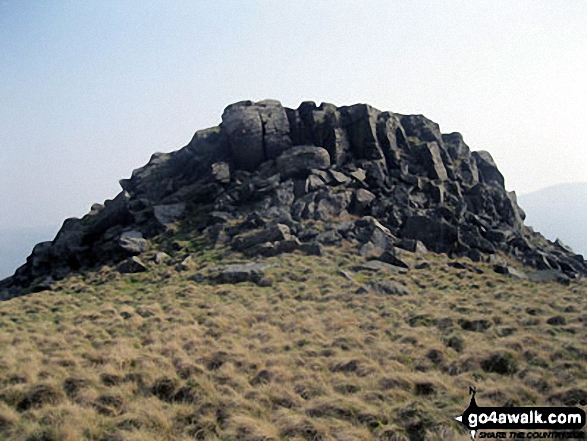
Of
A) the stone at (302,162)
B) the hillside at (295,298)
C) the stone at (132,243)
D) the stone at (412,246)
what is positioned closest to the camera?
the hillside at (295,298)

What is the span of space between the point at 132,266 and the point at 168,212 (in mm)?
13500

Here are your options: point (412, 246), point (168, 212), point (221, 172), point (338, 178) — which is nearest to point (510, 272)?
point (412, 246)

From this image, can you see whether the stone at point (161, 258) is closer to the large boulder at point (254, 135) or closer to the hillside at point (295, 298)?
the hillside at point (295, 298)

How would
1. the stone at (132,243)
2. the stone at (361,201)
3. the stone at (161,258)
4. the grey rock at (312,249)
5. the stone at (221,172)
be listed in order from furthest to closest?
the stone at (221,172) < the stone at (361,201) < the stone at (132,243) < the stone at (161,258) < the grey rock at (312,249)

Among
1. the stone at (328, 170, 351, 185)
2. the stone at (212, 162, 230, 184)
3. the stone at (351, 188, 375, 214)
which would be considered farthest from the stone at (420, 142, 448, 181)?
the stone at (212, 162, 230, 184)

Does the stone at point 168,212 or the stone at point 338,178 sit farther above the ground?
the stone at point 338,178

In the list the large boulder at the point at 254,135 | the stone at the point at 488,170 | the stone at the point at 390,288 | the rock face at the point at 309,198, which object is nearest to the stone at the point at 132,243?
the rock face at the point at 309,198

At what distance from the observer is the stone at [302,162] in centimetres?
5222

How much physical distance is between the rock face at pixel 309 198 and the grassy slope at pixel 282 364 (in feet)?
46.0

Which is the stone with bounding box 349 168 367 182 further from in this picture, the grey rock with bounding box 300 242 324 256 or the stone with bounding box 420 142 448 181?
the grey rock with bounding box 300 242 324 256

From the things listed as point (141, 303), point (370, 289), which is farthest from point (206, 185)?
point (370, 289)

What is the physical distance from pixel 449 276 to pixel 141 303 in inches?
960

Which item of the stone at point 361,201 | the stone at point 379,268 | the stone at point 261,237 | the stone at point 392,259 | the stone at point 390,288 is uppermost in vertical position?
the stone at point 361,201

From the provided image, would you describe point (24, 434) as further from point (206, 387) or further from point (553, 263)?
point (553, 263)
